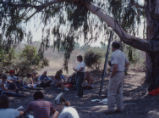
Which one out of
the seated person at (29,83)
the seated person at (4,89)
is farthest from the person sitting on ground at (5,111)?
the seated person at (29,83)

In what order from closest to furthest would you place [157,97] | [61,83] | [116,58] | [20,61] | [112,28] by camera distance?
1. [116,58]
2. [157,97]
3. [112,28]
4. [61,83]
5. [20,61]

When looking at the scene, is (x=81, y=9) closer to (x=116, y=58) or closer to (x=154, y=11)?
(x=154, y=11)

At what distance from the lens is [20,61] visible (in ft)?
61.9

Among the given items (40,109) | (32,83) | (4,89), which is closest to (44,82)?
(32,83)

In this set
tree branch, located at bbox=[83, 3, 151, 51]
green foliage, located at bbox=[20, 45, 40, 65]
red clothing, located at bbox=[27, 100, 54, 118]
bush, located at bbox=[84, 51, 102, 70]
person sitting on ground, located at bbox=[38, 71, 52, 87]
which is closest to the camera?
red clothing, located at bbox=[27, 100, 54, 118]

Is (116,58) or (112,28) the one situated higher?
(112,28)

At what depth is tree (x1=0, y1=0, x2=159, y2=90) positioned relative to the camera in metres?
9.14

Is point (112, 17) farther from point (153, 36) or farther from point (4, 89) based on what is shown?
point (4, 89)

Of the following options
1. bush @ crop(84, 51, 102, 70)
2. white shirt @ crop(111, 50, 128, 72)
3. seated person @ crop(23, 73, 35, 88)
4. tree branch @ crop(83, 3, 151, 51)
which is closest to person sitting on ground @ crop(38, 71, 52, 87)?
Result: seated person @ crop(23, 73, 35, 88)

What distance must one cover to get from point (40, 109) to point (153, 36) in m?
5.90

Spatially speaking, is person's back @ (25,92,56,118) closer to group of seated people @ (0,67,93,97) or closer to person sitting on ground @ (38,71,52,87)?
group of seated people @ (0,67,93,97)

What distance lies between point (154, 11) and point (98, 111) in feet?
13.7

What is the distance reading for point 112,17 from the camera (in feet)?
31.2

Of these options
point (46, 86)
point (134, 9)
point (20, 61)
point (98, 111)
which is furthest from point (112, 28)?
point (20, 61)
